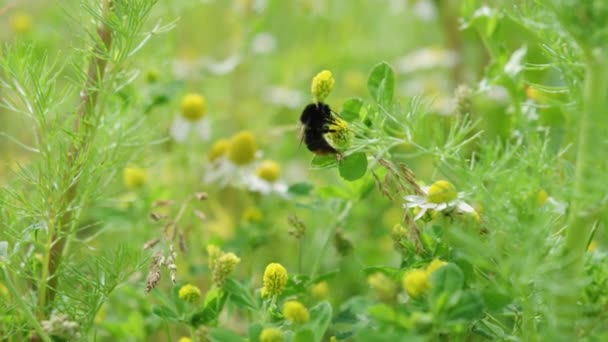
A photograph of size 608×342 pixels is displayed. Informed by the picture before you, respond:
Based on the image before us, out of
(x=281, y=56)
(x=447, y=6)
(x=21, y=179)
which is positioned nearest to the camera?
(x=21, y=179)

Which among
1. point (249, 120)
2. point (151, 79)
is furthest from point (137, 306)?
point (249, 120)

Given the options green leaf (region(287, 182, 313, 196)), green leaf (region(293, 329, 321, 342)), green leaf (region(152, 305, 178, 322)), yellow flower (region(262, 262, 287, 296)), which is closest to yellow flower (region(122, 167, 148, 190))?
green leaf (region(287, 182, 313, 196))

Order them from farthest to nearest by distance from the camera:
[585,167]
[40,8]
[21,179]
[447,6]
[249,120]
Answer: [40,8]
[447,6]
[249,120]
[21,179]
[585,167]

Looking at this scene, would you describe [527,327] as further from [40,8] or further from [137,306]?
[40,8]

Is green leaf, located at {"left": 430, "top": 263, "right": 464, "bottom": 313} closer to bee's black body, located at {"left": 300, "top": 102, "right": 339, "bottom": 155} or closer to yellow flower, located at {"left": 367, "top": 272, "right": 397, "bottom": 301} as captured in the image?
yellow flower, located at {"left": 367, "top": 272, "right": 397, "bottom": 301}

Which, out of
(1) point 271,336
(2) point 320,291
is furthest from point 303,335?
(2) point 320,291

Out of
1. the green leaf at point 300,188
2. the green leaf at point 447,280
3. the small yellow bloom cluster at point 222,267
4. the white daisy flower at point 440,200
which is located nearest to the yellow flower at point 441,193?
the white daisy flower at point 440,200

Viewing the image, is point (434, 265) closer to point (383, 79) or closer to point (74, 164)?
point (383, 79)
